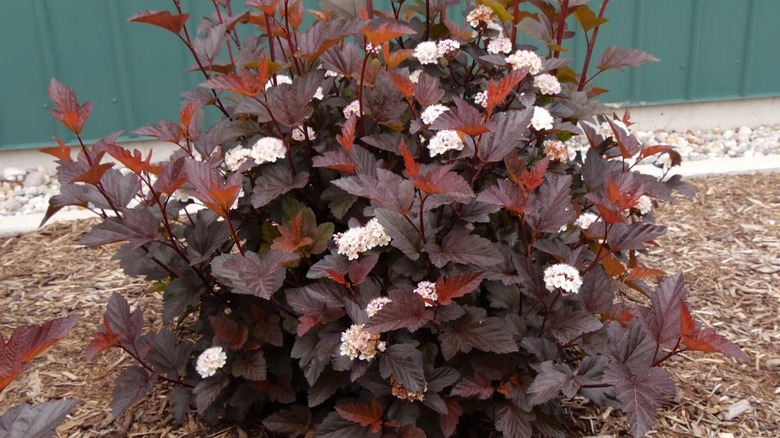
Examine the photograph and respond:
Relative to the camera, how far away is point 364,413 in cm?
150

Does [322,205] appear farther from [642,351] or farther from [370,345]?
[642,351]

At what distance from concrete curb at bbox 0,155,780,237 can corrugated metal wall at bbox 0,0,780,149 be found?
3.03 feet

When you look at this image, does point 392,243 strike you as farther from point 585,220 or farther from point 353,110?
point 585,220

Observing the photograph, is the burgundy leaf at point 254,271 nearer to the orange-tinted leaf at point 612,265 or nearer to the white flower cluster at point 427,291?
the white flower cluster at point 427,291

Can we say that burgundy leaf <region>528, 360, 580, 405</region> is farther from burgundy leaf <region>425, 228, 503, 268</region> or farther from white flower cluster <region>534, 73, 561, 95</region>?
white flower cluster <region>534, 73, 561, 95</region>

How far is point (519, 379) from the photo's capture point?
1.55m

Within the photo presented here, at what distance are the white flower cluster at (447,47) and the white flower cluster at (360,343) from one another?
700 millimetres

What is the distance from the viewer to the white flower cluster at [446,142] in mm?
1518

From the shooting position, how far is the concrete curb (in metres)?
3.16

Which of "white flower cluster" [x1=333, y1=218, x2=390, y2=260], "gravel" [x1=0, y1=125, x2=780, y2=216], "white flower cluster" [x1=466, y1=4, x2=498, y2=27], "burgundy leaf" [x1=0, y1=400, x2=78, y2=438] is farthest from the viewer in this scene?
"gravel" [x1=0, y1=125, x2=780, y2=216]

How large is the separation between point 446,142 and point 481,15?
1.46 feet

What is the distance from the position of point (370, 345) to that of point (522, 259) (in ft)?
1.19

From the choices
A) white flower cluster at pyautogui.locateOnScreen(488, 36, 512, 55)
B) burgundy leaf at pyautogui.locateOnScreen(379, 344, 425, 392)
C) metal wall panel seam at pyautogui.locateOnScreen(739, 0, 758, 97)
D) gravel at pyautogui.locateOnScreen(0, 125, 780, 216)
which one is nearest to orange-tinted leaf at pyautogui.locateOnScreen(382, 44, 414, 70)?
white flower cluster at pyautogui.locateOnScreen(488, 36, 512, 55)

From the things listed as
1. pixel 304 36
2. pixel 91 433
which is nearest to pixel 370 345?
pixel 304 36
